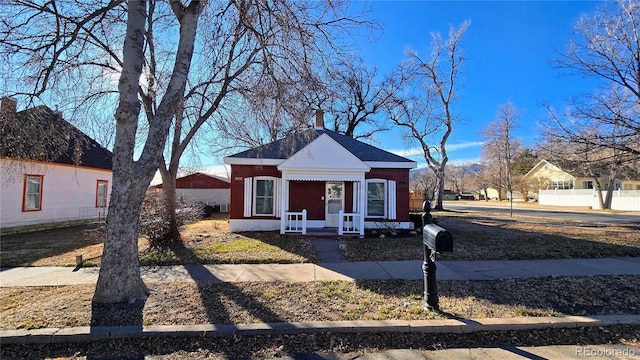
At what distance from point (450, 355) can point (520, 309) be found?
5.55 ft

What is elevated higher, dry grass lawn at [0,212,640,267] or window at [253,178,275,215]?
window at [253,178,275,215]

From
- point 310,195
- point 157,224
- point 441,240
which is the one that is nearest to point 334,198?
point 310,195

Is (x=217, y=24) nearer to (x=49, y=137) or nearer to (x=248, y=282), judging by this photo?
(x=49, y=137)

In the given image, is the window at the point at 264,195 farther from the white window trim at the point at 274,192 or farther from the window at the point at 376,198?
the window at the point at 376,198

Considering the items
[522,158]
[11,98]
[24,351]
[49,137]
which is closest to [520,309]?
[24,351]

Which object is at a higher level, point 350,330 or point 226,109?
point 226,109

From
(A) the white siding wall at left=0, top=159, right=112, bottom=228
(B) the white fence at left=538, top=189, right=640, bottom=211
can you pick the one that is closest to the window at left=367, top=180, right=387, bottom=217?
(A) the white siding wall at left=0, top=159, right=112, bottom=228

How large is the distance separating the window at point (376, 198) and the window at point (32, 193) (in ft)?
47.8

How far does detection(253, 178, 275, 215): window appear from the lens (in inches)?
490

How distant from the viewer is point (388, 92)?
23812 mm

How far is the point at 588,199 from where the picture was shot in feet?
107

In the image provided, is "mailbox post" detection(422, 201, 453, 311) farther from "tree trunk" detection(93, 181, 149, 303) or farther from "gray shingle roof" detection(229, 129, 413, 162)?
"gray shingle roof" detection(229, 129, 413, 162)

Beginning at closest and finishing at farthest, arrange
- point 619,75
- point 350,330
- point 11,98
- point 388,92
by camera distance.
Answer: point 350,330, point 11,98, point 619,75, point 388,92

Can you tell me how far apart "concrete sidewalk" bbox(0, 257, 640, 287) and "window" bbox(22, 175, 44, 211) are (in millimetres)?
8428
